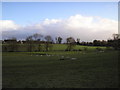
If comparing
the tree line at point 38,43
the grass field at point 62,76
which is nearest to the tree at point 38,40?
the tree line at point 38,43

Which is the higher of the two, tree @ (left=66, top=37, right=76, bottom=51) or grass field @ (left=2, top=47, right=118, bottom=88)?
tree @ (left=66, top=37, right=76, bottom=51)

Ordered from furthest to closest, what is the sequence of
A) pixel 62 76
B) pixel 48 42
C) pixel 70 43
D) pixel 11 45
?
pixel 70 43
pixel 48 42
pixel 11 45
pixel 62 76

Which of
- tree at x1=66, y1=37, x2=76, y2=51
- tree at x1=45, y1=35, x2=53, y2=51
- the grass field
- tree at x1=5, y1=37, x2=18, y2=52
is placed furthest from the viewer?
tree at x1=66, y1=37, x2=76, y2=51

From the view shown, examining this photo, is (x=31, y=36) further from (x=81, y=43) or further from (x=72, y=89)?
(x=72, y=89)

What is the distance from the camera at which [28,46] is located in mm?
70000

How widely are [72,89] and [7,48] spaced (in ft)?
206

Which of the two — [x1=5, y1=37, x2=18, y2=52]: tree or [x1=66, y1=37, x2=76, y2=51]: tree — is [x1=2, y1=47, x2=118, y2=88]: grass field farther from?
[x1=66, y1=37, x2=76, y2=51]: tree

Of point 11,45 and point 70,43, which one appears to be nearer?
point 11,45

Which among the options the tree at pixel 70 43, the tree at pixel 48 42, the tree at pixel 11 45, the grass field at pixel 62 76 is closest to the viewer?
the grass field at pixel 62 76

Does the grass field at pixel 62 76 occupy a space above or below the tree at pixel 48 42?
below

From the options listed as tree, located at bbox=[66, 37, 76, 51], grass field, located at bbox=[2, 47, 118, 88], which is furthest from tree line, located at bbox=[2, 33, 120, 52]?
grass field, located at bbox=[2, 47, 118, 88]

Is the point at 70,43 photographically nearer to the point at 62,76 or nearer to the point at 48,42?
the point at 48,42

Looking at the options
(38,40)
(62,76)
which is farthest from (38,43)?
(62,76)

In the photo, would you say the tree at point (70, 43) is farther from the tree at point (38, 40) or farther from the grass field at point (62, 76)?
the grass field at point (62, 76)
